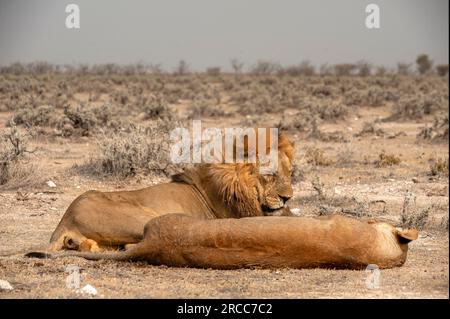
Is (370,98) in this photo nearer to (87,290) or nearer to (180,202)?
(180,202)

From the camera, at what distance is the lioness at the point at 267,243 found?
5.73m

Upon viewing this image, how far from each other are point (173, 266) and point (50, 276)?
913 millimetres

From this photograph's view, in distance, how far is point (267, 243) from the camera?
18.9 feet

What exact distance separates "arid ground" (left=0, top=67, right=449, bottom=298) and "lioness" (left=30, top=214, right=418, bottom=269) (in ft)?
0.31

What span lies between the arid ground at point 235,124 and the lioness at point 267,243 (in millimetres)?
94

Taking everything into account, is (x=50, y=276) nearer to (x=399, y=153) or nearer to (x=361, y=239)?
(x=361, y=239)

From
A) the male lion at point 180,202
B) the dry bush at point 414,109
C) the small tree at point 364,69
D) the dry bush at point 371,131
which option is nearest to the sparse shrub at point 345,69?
the small tree at point 364,69

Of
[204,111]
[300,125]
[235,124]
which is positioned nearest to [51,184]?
[300,125]

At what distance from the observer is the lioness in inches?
226

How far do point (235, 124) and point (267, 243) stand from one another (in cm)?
1610

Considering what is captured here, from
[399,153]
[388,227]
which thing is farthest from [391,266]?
[399,153]

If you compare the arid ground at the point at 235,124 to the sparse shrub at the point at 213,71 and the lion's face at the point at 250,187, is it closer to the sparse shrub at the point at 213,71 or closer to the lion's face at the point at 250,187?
the lion's face at the point at 250,187

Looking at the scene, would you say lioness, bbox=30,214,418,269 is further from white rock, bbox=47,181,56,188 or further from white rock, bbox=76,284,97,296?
white rock, bbox=47,181,56,188

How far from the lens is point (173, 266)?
6.04 m
